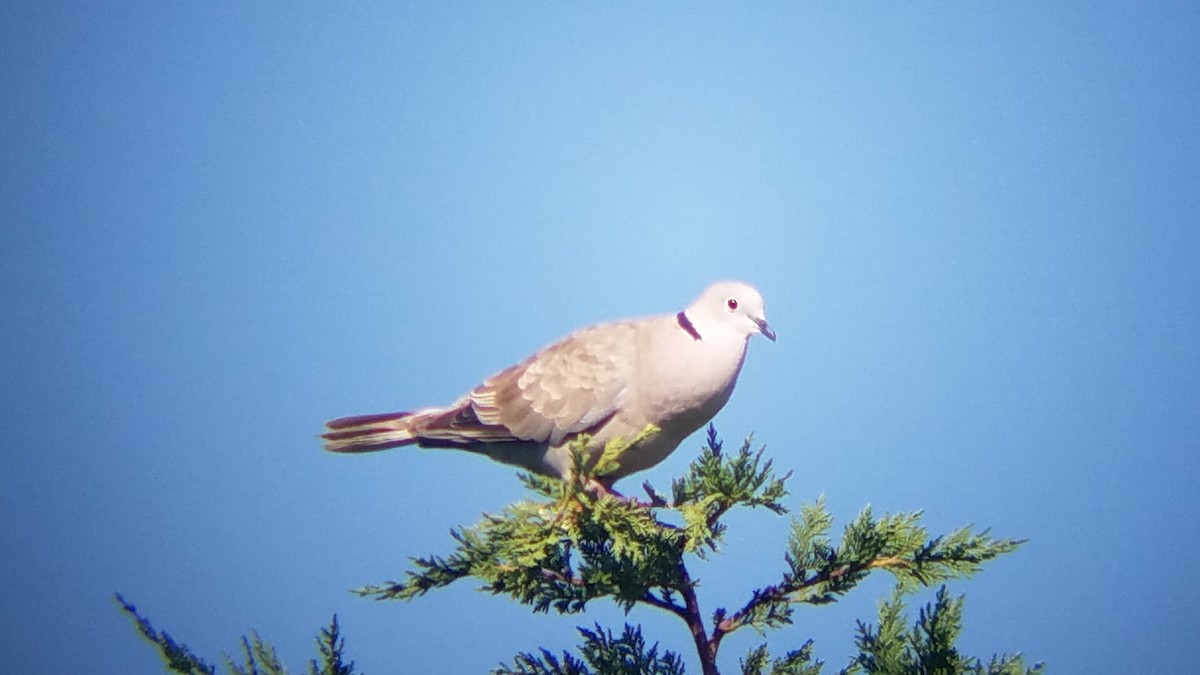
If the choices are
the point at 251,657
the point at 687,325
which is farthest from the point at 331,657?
the point at 687,325

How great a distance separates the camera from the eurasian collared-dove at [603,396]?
8.87 ft

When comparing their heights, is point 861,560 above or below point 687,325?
below

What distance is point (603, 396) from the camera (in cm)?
284

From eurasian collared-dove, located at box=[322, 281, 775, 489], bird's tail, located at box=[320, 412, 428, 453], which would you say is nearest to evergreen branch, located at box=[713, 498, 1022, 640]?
eurasian collared-dove, located at box=[322, 281, 775, 489]

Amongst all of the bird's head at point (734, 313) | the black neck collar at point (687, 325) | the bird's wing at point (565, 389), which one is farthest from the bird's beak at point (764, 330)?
the bird's wing at point (565, 389)

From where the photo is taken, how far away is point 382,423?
9.94 feet

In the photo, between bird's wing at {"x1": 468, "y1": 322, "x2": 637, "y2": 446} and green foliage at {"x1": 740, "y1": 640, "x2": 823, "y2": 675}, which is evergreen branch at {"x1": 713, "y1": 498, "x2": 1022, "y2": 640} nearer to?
green foliage at {"x1": 740, "y1": 640, "x2": 823, "y2": 675}

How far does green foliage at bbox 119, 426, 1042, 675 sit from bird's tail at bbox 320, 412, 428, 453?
89cm

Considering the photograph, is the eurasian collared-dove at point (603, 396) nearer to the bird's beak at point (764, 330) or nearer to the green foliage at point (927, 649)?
the bird's beak at point (764, 330)

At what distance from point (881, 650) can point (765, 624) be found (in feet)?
0.81

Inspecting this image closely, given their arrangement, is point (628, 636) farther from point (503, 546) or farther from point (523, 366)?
point (523, 366)

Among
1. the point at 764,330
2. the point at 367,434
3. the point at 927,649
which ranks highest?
the point at 367,434

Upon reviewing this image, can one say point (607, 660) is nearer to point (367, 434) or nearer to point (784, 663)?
point (784, 663)

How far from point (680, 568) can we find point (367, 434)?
4.26 feet
